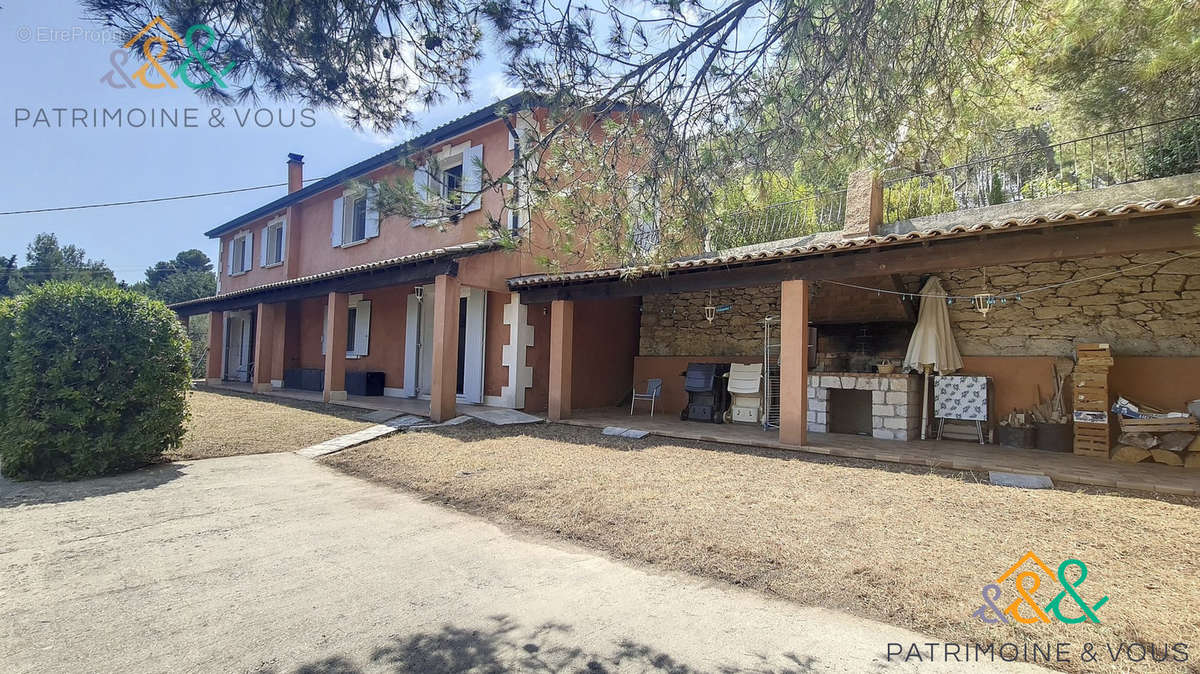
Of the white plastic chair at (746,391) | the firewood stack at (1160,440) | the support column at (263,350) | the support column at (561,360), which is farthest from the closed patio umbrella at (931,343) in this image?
the support column at (263,350)

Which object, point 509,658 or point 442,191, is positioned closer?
point 509,658

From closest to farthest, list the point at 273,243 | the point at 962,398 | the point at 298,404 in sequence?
1. the point at 962,398
2. the point at 298,404
3. the point at 273,243

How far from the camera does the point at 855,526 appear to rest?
3949mm

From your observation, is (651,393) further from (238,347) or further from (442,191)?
(238,347)

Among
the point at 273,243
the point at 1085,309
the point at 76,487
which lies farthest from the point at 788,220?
the point at 273,243

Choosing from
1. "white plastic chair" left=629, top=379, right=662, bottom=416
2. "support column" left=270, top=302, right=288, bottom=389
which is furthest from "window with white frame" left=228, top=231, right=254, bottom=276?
"white plastic chair" left=629, top=379, right=662, bottom=416

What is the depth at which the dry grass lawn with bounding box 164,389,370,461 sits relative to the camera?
276 inches

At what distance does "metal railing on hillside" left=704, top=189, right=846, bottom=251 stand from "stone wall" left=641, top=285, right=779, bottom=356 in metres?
1.02

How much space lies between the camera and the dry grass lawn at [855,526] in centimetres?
274

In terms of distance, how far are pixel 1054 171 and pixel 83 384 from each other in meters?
12.4

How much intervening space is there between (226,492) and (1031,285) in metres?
10.4

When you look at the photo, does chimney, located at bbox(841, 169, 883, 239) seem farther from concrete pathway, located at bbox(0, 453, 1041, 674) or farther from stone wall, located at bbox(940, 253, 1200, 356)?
concrete pathway, located at bbox(0, 453, 1041, 674)

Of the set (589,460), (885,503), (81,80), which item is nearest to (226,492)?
(589,460)

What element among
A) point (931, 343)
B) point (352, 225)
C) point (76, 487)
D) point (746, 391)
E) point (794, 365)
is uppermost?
point (352, 225)
